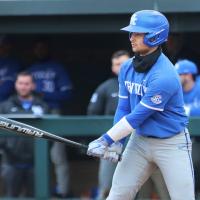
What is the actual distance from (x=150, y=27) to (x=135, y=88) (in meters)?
0.46

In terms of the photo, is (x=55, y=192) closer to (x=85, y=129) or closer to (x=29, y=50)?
(x=85, y=129)

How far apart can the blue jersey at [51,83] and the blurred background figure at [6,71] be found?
296 mm

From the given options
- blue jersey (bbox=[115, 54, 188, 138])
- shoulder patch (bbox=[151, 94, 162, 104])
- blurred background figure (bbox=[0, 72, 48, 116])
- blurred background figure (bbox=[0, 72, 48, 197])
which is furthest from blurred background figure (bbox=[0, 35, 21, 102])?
Answer: shoulder patch (bbox=[151, 94, 162, 104])

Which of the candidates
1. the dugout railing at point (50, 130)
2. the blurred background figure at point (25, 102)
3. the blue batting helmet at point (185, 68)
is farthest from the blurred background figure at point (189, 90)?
the blurred background figure at point (25, 102)

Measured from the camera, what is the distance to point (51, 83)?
28.5 ft

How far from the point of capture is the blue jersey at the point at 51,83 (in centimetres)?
866

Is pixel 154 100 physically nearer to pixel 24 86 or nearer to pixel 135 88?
pixel 135 88

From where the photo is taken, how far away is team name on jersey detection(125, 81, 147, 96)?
540 cm

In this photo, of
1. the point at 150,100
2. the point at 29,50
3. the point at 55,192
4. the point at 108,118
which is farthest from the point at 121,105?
the point at 29,50

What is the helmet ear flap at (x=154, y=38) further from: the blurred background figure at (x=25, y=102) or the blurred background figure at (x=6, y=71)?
the blurred background figure at (x=6, y=71)

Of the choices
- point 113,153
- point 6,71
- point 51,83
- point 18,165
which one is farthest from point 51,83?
point 113,153

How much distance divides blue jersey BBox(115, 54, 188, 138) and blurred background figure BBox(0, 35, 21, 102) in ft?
11.1

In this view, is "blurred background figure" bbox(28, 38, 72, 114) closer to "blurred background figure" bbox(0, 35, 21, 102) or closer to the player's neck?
"blurred background figure" bbox(0, 35, 21, 102)

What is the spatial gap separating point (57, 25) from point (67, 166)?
1988 mm
